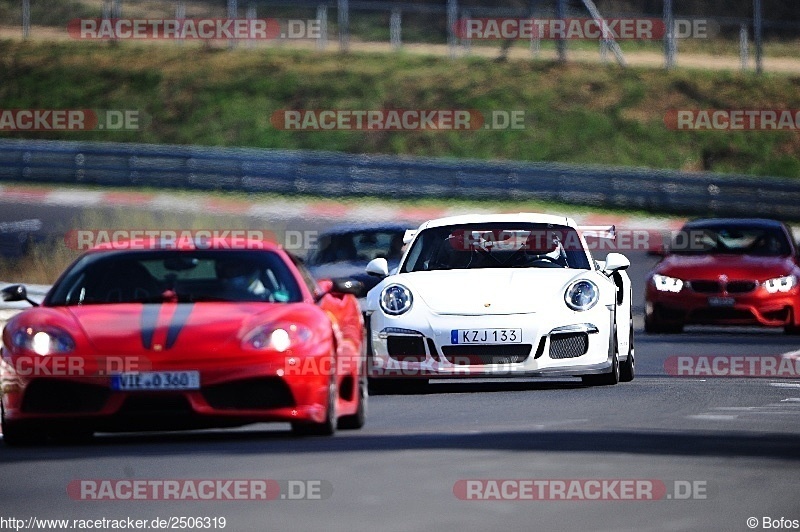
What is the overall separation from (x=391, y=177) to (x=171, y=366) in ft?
81.6

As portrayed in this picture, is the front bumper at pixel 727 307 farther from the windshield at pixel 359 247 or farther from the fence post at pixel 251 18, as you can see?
the fence post at pixel 251 18

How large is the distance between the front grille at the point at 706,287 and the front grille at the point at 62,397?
10905 millimetres

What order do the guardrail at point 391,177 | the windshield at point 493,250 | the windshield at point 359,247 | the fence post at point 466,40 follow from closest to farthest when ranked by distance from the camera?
the windshield at point 493,250 < the windshield at point 359,247 < the guardrail at point 391,177 < the fence post at point 466,40

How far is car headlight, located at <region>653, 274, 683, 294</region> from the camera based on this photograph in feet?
66.1

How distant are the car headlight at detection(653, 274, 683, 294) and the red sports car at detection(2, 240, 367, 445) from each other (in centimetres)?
974

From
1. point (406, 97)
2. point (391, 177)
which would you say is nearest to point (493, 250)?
point (391, 177)

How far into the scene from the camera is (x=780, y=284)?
780 inches

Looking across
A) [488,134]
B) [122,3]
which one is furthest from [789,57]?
[122,3]

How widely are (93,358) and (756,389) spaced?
5.89m

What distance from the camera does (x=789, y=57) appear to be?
5153 cm

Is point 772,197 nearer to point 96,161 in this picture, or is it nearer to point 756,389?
point 96,161

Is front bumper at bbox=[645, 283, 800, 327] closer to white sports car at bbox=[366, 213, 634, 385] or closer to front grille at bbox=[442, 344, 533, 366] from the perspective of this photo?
white sports car at bbox=[366, 213, 634, 385]

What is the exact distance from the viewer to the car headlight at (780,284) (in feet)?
65.0

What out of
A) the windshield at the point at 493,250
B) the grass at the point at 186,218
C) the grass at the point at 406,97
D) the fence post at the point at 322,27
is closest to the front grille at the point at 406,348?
the windshield at the point at 493,250
